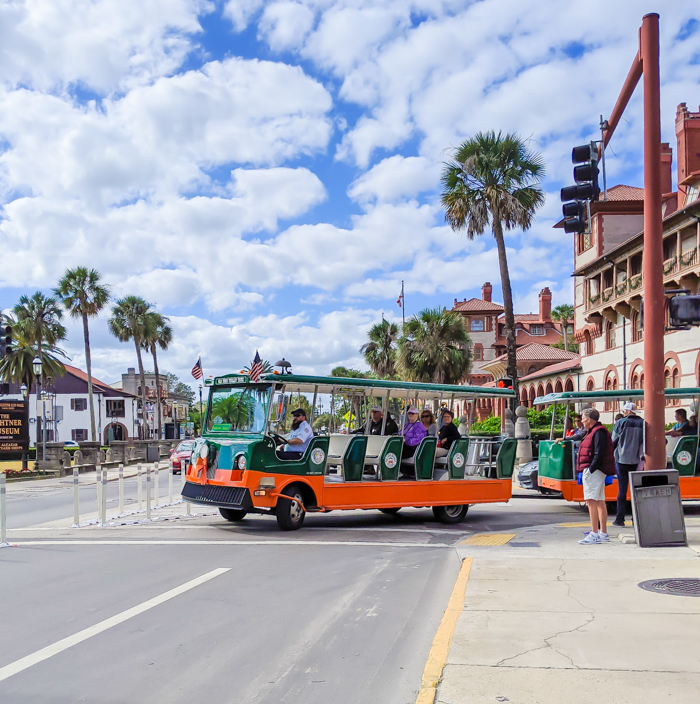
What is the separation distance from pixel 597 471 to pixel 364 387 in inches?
183

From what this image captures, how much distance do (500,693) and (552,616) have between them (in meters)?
2.09

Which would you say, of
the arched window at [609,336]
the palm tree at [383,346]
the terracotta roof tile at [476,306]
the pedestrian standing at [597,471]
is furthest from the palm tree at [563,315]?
the pedestrian standing at [597,471]

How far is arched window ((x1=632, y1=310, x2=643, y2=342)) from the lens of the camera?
40.6m

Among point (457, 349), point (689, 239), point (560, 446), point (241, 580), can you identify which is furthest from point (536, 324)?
point (241, 580)

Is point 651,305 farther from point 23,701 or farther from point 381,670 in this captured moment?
point 23,701

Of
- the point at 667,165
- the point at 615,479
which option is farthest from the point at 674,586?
the point at 667,165

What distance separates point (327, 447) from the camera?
13.2 meters

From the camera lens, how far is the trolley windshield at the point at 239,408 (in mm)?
12977

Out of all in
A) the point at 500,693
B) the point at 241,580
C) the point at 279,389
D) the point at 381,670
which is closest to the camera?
the point at 500,693

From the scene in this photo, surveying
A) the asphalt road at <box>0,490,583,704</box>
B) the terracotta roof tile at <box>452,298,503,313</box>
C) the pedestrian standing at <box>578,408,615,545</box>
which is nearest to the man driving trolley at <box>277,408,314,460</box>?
the asphalt road at <box>0,490,583,704</box>

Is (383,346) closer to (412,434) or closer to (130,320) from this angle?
(130,320)

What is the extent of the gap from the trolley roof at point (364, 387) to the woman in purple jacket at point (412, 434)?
0.53m

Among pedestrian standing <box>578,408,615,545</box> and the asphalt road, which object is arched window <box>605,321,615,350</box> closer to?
the asphalt road

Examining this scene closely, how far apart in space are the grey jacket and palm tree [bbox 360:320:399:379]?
48.0 m
